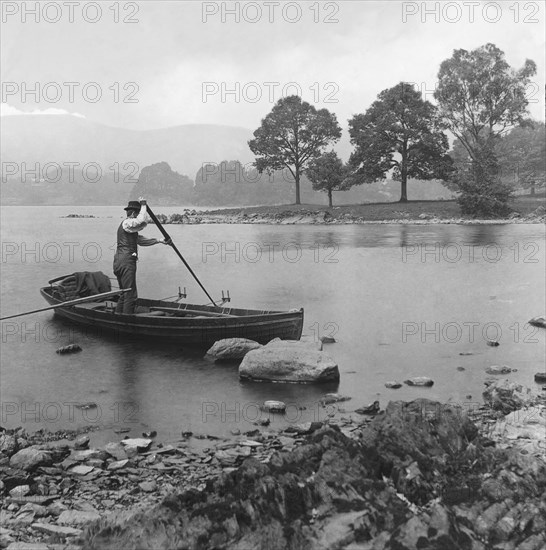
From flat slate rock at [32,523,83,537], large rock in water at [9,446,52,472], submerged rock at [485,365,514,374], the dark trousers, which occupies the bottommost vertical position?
submerged rock at [485,365,514,374]

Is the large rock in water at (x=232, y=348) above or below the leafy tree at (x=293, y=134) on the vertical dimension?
below

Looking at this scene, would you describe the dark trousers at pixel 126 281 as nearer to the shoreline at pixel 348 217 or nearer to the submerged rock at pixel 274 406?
the submerged rock at pixel 274 406

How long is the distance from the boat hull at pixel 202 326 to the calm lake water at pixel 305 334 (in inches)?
21.7

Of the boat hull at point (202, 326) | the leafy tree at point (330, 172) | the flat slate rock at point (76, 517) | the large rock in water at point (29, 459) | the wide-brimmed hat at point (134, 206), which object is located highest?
the leafy tree at point (330, 172)

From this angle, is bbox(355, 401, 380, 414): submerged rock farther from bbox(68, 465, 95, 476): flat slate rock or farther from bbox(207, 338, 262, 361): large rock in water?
bbox(68, 465, 95, 476): flat slate rock

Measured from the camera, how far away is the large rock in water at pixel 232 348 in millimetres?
18031

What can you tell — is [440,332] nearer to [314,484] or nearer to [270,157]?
[314,484]

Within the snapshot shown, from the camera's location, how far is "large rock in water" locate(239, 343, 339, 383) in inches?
606

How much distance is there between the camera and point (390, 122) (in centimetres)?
7925

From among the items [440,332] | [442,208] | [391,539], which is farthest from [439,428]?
[442,208]

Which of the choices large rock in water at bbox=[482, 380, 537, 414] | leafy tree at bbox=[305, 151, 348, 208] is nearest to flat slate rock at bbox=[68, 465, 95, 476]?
large rock in water at bbox=[482, 380, 537, 414]

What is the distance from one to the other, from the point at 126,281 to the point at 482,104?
68380mm

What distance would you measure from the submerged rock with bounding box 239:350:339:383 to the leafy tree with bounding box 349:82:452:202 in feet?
218

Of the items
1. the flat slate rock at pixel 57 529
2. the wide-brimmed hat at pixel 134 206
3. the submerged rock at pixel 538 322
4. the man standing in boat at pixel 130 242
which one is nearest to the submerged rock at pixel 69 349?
the man standing in boat at pixel 130 242
